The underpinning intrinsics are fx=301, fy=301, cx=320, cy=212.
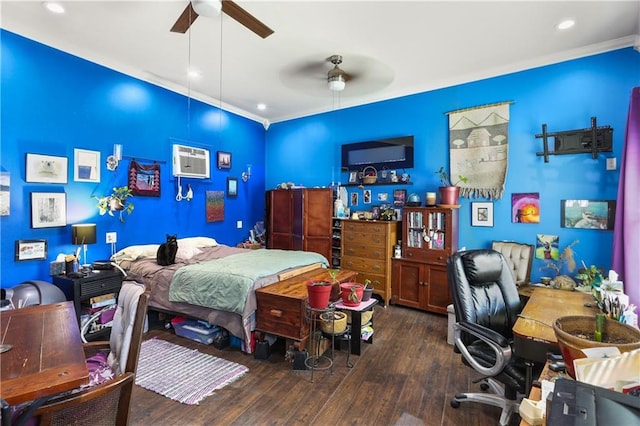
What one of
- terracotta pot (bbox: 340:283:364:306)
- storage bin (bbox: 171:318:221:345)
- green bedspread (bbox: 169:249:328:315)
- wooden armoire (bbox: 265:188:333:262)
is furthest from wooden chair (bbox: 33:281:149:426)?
wooden armoire (bbox: 265:188:333:262)

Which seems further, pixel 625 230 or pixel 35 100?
pixel 35 100

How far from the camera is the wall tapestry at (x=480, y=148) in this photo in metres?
3.66

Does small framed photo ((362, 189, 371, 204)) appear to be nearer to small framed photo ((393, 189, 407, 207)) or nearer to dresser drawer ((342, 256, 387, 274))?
small framed photo ((393, 189, 407, 207))

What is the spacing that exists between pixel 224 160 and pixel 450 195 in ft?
11.7

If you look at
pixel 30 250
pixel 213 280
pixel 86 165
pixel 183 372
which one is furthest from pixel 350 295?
pixel 86 165

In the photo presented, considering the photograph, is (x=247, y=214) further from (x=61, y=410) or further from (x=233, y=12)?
(x=61, y=410)

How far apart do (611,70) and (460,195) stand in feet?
6.20

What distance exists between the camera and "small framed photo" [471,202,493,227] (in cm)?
377

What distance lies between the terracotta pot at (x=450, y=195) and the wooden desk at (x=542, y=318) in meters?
1.50

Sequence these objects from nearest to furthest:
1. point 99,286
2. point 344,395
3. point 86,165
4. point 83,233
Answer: point 344,395
point 99,286
point 83,233
point 86,165

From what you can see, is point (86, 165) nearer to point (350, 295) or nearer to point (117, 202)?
point (117, 202)

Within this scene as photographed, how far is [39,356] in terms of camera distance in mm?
1226

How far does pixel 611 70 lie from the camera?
3.08 metres

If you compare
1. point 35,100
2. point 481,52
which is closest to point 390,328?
point 481,52
